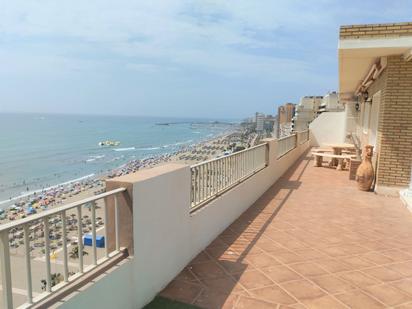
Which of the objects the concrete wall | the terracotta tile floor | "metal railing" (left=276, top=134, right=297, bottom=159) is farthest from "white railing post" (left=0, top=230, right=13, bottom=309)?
the concrete wall

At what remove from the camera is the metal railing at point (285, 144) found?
9.77 m

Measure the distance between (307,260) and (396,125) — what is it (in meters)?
4.59

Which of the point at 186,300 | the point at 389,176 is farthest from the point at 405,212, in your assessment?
the point at 186,300

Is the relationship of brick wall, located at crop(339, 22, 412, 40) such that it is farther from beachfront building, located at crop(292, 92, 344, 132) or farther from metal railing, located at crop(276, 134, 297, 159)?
beachfront building, located at crop(292, 92, 344, 132)

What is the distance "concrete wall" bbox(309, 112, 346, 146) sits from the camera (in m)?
18.5

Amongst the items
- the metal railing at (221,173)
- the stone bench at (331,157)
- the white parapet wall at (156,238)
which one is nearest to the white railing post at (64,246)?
the white parapet wall at (156,238)

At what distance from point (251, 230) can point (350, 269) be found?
163 cm

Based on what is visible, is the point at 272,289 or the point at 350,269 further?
the point at 350,269

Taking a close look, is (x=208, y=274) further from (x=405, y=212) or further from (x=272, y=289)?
(x=405, y=212)

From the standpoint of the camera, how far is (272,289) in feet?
11.1

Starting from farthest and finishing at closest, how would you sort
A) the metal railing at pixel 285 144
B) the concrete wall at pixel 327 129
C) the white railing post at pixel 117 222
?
1. the concrete wall at pixel 327 129
2. the metal railing at pixel 285 144
3. the white railing post at pixel 117 222

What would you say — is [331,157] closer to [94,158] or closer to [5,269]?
[5,269]

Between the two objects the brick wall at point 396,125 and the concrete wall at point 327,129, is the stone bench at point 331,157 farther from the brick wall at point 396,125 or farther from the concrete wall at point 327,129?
the concrete wall at point 327,129

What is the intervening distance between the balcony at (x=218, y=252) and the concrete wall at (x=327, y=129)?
12.5 meters
